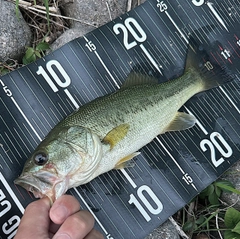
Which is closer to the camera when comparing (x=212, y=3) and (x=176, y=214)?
(x=176, y=214)

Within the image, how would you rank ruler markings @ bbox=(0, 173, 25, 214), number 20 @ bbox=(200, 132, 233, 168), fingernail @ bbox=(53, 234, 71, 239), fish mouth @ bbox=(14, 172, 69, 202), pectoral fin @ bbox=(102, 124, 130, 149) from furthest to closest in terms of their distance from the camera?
number 20 @ bbox=(200, 132, 233, 168) < ruler markings @ bbox=(0, 173, 25, 214) < pectoral fin @ bbox=(102, 124, 130, 149) < fish mouth @ bbox=(14, 172, 69, 202) < fingernail @ bbox=(53, 234, 71, 239)

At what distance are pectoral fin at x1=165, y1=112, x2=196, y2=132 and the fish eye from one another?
135 cm

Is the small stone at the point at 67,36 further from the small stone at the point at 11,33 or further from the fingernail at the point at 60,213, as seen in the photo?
the fingernail at the point at 60,213

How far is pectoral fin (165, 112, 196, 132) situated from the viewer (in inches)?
150

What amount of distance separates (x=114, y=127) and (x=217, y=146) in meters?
1.27

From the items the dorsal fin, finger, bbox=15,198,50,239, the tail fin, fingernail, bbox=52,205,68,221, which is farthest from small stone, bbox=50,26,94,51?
fingernail, bbox=52,205,68,221

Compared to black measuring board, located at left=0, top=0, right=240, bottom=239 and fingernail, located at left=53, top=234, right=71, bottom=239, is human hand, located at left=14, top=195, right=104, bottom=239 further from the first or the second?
black measuring board, located at left=0, top=0, right=240, bottom=239

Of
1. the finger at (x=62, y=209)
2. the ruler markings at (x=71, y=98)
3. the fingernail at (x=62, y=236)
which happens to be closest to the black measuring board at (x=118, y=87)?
the ruler markings at (x=71, y=98)

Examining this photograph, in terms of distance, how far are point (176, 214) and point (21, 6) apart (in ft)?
9.53

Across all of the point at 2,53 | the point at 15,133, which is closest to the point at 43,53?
the point at 2,53

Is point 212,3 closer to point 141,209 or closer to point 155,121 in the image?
point 155,121

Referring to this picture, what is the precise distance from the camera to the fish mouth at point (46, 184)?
2.97 metres

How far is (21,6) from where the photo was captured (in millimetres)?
4238

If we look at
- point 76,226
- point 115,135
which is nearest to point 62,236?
point 76,226
